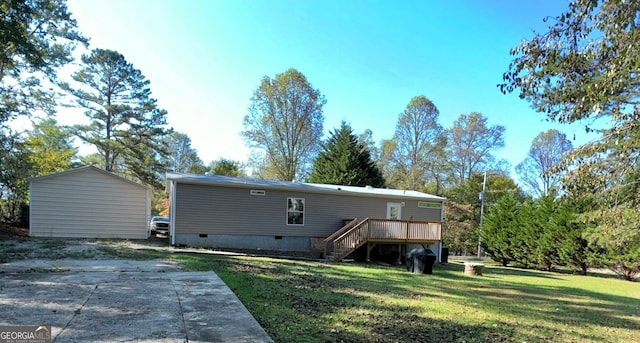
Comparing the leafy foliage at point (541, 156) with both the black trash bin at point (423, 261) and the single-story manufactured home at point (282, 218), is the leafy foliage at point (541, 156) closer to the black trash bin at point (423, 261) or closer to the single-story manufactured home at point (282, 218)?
the single-story manufactured home at point (282, 218)

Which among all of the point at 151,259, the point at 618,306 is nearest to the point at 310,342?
the point at 151,259

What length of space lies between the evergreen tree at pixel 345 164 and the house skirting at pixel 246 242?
10.4m

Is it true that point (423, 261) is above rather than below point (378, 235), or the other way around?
below

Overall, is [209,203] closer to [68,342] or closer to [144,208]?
[144,208]

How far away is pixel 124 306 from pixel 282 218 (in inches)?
403

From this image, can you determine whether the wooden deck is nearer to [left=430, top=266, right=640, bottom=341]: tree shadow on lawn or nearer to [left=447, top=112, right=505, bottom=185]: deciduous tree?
[left=430, top=266, right=640, bottom=341]: tree shadow on lawn

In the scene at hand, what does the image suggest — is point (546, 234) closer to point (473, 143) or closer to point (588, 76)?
point (588, 76)

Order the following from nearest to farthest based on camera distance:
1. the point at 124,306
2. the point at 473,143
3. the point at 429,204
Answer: the point at 124,306 < the point at 429,204 < the point at 473,143

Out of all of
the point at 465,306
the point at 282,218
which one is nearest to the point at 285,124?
the point at 282,218

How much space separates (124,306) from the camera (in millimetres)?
4168

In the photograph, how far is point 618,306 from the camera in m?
7.30

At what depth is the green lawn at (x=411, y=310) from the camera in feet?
13.3

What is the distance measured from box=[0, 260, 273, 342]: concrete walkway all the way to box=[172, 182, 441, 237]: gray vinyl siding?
20.3ft

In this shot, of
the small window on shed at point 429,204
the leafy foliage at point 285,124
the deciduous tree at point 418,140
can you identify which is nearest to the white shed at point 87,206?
the small window on shed at point 429,204
